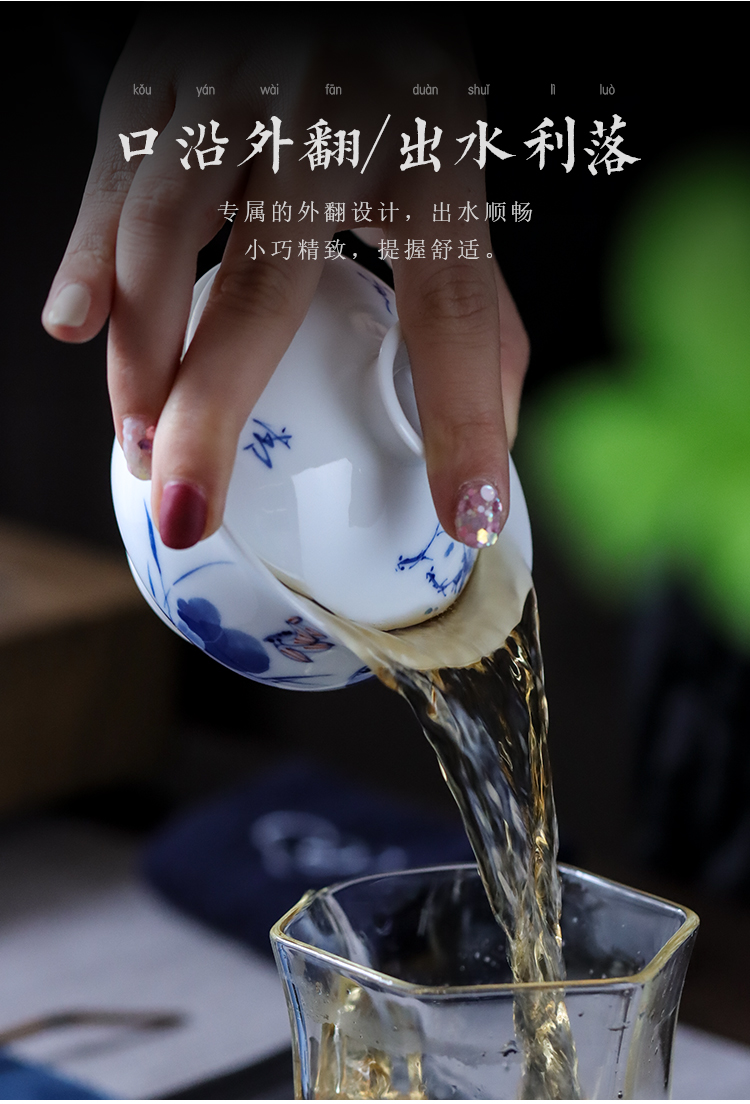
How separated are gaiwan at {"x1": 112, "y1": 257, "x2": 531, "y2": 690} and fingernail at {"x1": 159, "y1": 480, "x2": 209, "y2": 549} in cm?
3

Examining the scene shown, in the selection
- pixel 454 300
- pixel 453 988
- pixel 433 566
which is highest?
pixel 454 300

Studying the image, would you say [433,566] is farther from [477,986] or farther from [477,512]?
[477,986]

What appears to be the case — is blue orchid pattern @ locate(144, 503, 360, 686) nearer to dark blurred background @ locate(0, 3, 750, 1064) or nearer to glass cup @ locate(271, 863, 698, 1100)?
glass cup @ locate(271, 863, 698, 1100)

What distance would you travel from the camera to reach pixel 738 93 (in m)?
1.09

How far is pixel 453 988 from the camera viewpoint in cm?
35

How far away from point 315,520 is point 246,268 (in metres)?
0.09

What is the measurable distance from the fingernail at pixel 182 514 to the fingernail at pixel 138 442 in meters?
0.04

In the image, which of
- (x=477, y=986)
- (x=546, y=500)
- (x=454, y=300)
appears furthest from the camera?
(x=546, y=500)

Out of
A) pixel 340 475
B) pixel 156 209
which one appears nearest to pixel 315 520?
pixel 340 475

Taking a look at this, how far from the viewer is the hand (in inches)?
16.1

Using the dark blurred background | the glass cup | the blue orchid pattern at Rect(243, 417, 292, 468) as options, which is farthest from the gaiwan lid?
the dark blurred background

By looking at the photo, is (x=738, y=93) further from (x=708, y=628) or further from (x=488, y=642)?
(x=488, y=642)

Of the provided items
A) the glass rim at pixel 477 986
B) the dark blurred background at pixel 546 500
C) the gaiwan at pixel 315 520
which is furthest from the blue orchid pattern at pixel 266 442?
the dark blurred background at pixel 546 500

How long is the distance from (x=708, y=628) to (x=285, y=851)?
37 centimetres
